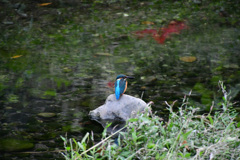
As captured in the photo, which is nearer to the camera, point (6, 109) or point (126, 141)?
point (126, 141)

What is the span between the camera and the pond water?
4.00 metres

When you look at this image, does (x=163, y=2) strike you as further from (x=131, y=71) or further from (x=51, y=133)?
(x=51, y=133)

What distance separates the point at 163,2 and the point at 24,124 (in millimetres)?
5616

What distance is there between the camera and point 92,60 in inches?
224

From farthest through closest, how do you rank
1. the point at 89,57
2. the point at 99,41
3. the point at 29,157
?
the point at 99,41 → the point at 89,57 → the point at 29,157

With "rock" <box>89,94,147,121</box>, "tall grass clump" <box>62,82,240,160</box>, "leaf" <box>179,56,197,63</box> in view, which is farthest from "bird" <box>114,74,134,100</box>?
"leaf" <box>179,56,197,63</box>

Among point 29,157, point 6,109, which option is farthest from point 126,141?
point 6,109

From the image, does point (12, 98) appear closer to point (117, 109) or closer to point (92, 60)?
point (117, 109)

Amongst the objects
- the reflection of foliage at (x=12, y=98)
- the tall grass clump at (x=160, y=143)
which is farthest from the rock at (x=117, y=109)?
the tall grass clump at (x=160, y=143)

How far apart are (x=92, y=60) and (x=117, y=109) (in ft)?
5.96

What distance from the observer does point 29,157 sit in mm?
3330

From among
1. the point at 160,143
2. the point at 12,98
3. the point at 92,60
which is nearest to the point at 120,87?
the point at 12,98

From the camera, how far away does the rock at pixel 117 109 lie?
3.99 metres

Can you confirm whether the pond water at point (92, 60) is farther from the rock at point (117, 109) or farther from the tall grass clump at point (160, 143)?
the tall grass clump at point (160, 143)
